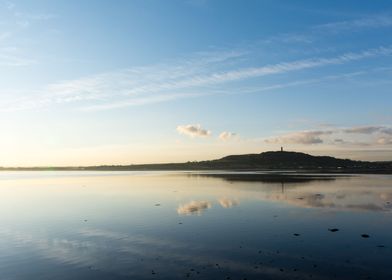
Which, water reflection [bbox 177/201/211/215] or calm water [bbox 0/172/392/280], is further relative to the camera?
water reflection [bbox 177/201/211/215]

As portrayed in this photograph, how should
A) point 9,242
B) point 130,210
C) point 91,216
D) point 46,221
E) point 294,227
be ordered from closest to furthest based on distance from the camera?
point 9,242 < point 294,227 < point 46,221 < point 91,216 < point 130,210

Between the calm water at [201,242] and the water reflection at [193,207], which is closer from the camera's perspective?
the calm water at [201,242]

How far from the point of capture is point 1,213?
57.5m

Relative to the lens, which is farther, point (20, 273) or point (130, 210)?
point (130, 210)

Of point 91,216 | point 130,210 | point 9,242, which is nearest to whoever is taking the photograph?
point 9,242

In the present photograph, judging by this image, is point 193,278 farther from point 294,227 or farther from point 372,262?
point 294,227

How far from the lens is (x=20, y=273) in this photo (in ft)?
84.8

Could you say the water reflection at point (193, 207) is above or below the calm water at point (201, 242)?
above

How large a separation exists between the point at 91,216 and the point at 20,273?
26.2 meters

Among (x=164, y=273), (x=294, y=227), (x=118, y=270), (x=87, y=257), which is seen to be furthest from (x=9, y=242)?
(x=294, y=227)

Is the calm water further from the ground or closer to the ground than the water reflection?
closer to the ground

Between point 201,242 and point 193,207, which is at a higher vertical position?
point 193,207

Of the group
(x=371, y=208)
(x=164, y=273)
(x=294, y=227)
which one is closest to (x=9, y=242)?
(x=164, y=273)

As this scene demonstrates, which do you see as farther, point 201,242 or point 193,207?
point 193,207
